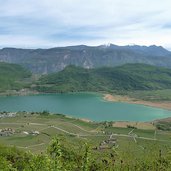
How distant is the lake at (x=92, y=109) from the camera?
478 feet

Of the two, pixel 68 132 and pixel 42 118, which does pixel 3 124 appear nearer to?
pixel 42 118

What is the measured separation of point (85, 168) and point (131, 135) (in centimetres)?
8368

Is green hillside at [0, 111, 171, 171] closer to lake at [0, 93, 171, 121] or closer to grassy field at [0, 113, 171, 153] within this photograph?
grassy field at [0, 113, 171, 153]

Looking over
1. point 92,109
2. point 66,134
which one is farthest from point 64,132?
point 92,109

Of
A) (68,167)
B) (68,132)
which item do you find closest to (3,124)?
(68,132)

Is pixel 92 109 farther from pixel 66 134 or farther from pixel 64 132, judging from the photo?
pixel 66 134

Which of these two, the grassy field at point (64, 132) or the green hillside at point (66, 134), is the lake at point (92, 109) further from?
the grassy field at point (64, 132)

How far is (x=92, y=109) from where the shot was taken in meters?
162

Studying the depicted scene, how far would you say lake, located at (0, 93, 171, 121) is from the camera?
145625 mm

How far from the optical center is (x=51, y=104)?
183 meters

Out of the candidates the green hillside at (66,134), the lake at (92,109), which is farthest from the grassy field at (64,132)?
the lake at (92,109)

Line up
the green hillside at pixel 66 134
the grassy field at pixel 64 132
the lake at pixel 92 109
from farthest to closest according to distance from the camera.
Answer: the lake at pixel 92 109 → the grassy field at pixel 64 132 → the green hillside at pixel 66 134

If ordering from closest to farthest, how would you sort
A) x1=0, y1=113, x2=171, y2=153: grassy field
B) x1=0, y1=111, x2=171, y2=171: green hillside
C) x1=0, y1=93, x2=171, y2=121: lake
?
x1=0, y1=111, x2=171, y2=171: green hillside < x1=0, y1=113, x2=171, y2=153: grassy field < x1=0, y1=93, x2=171, y2=121: lake

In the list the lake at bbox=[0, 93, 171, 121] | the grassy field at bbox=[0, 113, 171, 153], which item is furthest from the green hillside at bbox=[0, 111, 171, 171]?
the lake at bbox=[0, 93, 171, 121]
